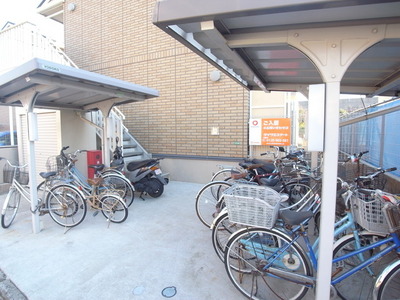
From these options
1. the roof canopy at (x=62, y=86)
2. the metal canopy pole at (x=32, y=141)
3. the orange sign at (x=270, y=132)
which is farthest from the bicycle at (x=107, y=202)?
the orange sign at (x=270, y=132)

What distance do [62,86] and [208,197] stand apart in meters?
2.75

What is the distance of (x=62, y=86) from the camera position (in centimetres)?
334

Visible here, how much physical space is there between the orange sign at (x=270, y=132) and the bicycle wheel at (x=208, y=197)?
6.94 feet

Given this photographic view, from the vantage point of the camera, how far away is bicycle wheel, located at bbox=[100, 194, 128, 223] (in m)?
3.89

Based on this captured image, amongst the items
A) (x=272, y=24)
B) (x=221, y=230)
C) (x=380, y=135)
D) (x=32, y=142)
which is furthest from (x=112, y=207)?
(x=380, y=135)

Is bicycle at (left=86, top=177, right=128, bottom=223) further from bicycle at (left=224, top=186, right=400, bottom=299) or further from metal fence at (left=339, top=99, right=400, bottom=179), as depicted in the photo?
metal fence at (left=339, top=99, right=400, bottom=179)

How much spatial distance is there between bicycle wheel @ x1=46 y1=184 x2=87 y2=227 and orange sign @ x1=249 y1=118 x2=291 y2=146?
3804 millimetres

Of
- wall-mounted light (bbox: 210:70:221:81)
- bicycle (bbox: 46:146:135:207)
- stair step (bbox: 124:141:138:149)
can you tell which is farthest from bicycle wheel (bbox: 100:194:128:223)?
wall-mounted light (bbox: 210:70:221:81)

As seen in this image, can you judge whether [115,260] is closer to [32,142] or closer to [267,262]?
[267,262]

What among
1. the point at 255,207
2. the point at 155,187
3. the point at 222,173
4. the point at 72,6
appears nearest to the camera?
the point at 255,207

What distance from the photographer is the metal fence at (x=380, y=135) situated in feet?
11.6

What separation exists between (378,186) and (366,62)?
1.56m

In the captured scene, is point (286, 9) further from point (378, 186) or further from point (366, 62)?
point (378, 186)

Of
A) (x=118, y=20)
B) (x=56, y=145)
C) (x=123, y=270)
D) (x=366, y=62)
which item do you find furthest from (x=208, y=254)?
(x=118, y=20)
